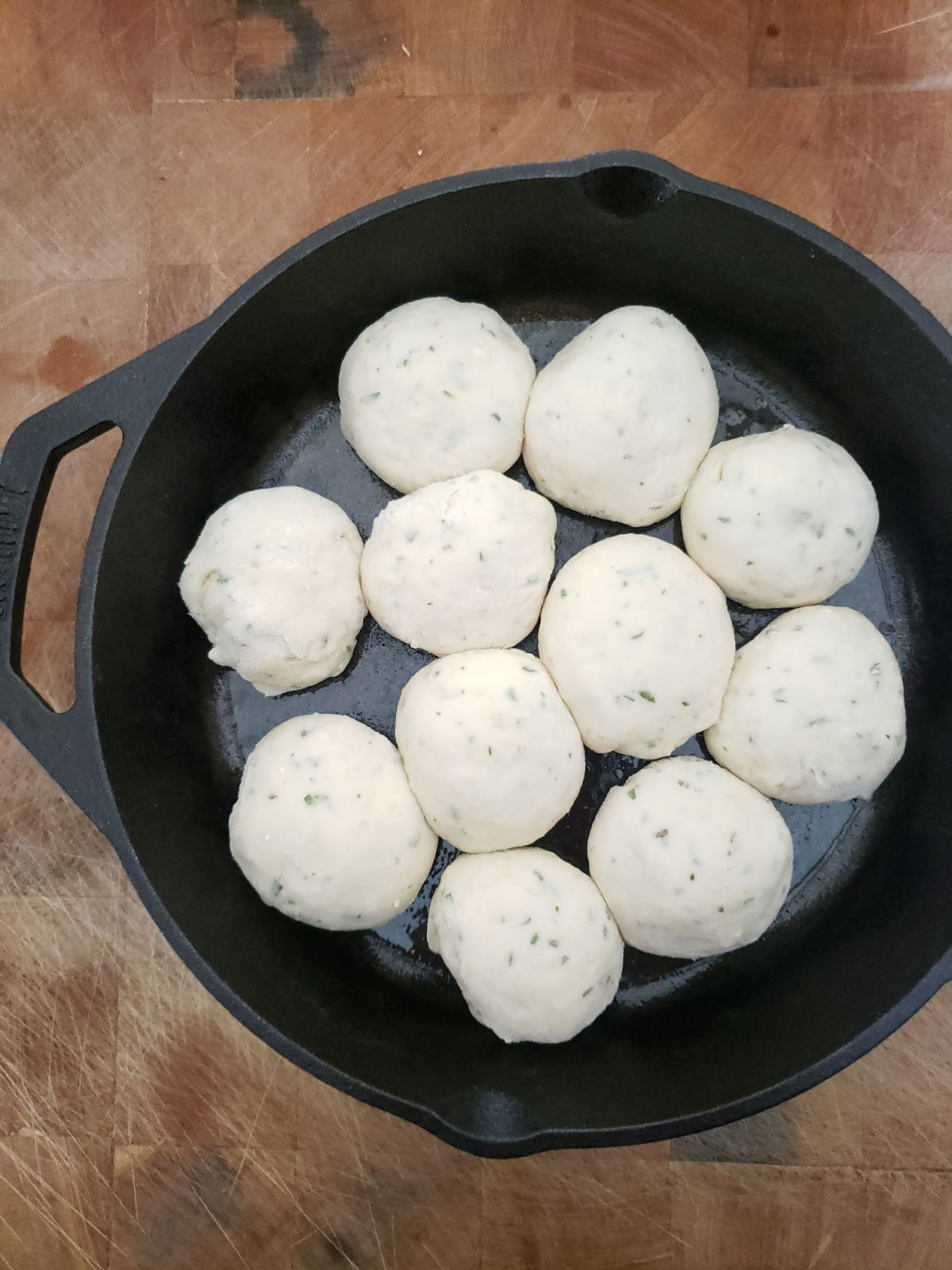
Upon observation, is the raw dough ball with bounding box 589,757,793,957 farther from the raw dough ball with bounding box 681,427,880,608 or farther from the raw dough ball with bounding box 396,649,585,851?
the raw dough ball with bounding box 681,427,880,608

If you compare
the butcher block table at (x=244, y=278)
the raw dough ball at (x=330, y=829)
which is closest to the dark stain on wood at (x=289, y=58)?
the butcher block table at (x=244, y=278)

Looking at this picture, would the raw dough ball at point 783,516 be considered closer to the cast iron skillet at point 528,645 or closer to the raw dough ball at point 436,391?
the cast iron skillet at point 528,645

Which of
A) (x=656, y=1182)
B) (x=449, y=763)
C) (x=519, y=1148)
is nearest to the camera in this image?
(x=519, y=1148)

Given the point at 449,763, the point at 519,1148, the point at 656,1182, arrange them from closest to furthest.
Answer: the point at 519,1148 → the point at 449,763 → the point at 656,1182

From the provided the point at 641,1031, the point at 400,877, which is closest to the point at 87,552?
the point at 400,877

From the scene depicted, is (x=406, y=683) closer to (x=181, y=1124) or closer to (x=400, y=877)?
(x=400, y=877)

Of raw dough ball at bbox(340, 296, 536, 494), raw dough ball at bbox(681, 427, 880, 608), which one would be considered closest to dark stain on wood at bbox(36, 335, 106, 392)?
raw dough ball at bbox(340, 296, 536, 494)
